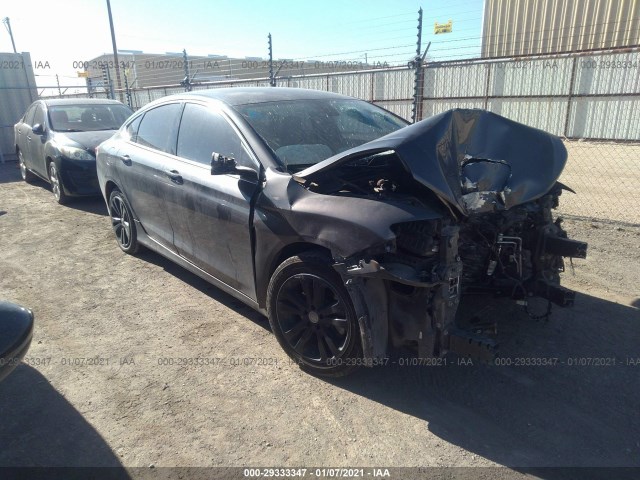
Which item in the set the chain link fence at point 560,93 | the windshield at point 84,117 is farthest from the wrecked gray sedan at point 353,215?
the chain link fence at point 560,93

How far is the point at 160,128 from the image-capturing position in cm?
446

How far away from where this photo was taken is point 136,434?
2.60m

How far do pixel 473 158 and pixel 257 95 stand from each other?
1898 millimetres

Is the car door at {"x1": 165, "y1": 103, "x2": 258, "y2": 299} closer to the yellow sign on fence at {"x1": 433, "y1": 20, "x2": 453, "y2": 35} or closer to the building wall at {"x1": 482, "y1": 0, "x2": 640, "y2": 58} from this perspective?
the yellow sign on fence at {"x1": 433, "y1": 20, "x2": 453, "y2": 35}

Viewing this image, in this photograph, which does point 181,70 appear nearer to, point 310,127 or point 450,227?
point 310,127

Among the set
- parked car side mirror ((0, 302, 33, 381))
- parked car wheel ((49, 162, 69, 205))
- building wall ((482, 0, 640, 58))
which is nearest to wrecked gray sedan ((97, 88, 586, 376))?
parked car side mirror ((0, 302, 33, 381))

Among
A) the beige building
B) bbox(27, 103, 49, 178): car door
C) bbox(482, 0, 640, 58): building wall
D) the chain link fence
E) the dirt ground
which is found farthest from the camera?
the beige building

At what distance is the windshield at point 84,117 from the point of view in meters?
8.27

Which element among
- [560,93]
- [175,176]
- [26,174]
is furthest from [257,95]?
[560,93]

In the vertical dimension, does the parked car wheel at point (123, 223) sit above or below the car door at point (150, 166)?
below

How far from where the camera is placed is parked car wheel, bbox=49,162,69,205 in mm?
7775

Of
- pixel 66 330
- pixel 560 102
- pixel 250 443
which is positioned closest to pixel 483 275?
pixel 250 443

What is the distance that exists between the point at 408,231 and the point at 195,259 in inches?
82.4

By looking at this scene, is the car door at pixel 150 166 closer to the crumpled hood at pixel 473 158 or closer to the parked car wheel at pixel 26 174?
the crumpled hood at pixel 473 158
